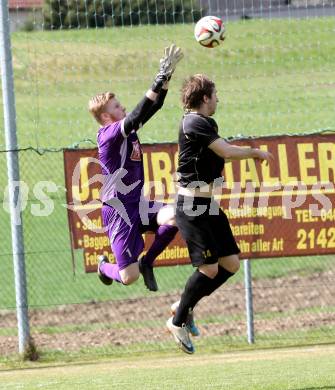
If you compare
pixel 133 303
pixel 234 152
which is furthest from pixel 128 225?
pixel 133 303

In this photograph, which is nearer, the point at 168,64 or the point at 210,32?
the point at 168,64

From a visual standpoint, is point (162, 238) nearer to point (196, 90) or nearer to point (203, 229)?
point (203, 229)

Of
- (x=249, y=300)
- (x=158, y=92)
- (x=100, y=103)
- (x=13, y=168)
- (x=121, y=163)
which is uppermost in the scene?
(x=158, y=92)

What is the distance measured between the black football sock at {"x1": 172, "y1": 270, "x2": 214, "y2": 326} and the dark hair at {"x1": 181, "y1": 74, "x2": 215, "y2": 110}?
1.51 m

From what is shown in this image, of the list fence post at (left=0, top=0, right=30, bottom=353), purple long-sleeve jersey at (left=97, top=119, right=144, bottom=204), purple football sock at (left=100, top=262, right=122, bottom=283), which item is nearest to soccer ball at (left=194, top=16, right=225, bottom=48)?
purple long-sleeve jersey at (left=97, top=119, right=144, bottom=204)

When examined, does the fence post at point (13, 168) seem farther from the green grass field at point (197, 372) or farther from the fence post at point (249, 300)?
the fence post at point (249, 300)

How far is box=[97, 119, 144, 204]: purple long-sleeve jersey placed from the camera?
32.8ft

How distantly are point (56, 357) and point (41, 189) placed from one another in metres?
2.83

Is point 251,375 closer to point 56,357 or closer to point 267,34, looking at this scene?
point 56,357

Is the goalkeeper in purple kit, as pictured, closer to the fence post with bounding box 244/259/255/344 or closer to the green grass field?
the green grass field

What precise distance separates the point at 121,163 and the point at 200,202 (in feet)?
3.09

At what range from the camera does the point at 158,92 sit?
31.4 ft

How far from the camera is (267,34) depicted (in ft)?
50.0

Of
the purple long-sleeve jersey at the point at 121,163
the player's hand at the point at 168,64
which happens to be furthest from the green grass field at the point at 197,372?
the player's hand at the point at 168,64
